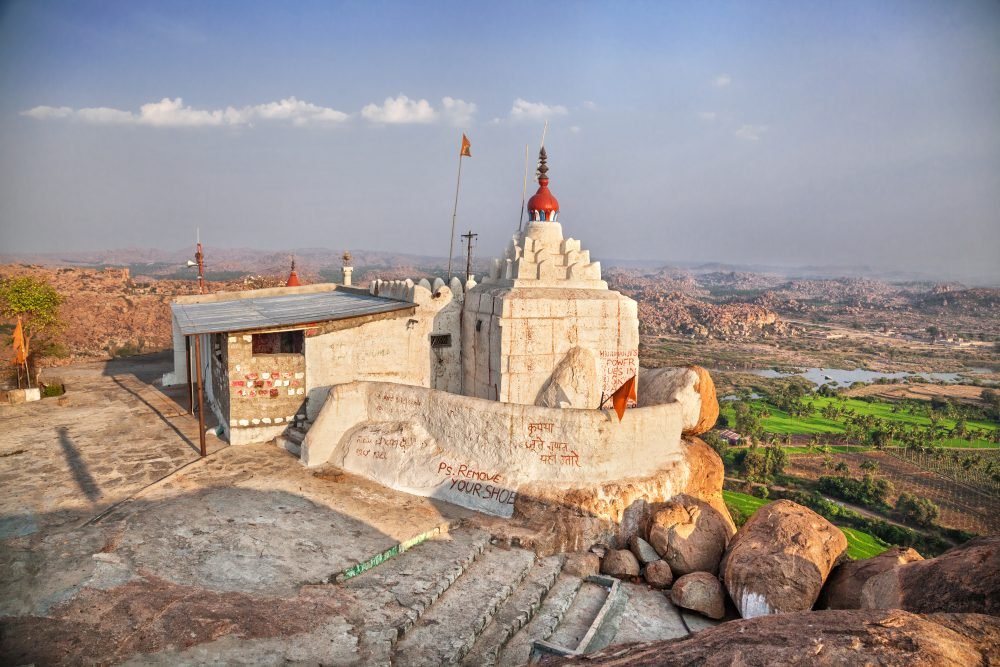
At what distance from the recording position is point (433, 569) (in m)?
9.73

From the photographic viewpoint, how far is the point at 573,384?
46.3 feet

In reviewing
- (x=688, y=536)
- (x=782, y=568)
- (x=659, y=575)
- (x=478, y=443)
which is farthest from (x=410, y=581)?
(x=782, y=568)

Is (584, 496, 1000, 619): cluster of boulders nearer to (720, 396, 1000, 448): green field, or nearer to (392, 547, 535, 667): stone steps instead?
(392, 547, 535, 667): stone steps

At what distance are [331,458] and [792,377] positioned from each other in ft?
253

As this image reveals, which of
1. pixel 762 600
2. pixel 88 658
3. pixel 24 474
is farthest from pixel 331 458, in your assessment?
pixel 762 600

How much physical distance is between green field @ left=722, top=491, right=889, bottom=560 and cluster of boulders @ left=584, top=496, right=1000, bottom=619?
16.2m

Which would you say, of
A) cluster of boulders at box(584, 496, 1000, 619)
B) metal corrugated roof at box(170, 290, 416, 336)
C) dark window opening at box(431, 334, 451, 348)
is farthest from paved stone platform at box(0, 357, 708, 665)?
dark window opening at box(431, 334, 451, 348)

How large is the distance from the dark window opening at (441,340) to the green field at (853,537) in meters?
16.5

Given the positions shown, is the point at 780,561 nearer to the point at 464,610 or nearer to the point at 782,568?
the point at 782,568

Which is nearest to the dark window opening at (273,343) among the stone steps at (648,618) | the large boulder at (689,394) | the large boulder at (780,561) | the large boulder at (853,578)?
the large boulder at (689,394)

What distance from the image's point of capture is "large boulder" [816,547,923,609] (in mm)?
9469

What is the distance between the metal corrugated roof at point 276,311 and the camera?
567 inches

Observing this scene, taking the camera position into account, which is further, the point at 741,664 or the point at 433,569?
the point at 433,569

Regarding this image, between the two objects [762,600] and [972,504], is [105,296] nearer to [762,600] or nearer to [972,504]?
[762,600]
